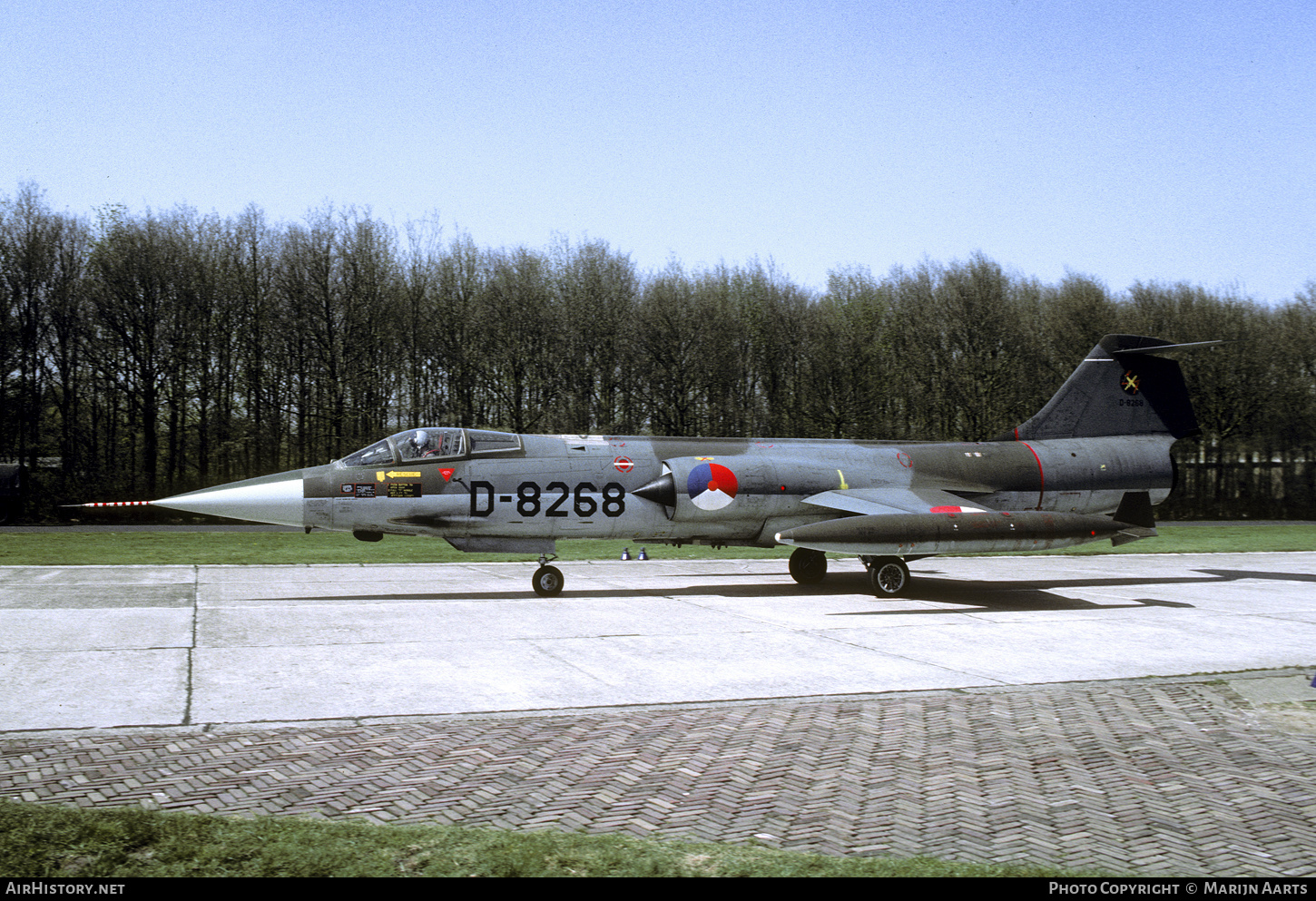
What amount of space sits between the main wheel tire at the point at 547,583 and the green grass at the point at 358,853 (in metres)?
10.6

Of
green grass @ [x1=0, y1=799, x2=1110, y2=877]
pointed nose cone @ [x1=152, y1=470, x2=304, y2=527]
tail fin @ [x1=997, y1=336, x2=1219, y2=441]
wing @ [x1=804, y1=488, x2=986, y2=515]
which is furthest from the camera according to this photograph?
tail fin @ [x1=997, y1=336, x2=1219, y2=441]

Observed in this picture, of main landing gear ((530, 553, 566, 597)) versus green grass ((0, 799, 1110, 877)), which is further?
main landing gear ((530, 553, 566, 597))

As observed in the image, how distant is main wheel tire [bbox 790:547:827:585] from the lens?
1811 cm

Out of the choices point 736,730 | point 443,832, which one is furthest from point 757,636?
point 443,832

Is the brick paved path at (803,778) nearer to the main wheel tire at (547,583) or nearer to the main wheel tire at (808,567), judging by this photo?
the main wheel tire at (547,583)

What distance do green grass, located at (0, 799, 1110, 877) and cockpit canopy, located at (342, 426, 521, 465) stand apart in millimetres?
10448

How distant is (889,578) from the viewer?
1633cm

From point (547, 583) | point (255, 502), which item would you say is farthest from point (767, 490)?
point (255, 502)

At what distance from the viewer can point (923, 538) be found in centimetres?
1516

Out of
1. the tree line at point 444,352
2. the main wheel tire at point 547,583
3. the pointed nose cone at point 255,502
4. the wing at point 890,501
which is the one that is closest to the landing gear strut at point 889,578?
the wing at point 890,501

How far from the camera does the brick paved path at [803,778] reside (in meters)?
4.98

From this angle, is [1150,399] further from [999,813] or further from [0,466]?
[0,466]

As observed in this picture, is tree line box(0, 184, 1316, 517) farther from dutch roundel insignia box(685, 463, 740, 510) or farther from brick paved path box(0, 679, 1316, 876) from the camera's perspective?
brick paved path box(0, 679, 1316, 876)

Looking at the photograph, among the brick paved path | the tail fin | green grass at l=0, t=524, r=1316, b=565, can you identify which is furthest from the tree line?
the brick paved path
